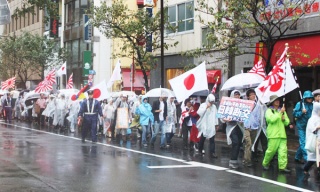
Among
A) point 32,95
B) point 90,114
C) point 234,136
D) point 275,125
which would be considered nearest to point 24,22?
point 32,95

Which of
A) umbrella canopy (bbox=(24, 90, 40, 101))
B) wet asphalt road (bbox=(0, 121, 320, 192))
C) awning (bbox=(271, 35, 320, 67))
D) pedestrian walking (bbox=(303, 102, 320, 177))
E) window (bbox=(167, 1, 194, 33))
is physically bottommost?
wet asphalt road (bbox=(0, 121, 320, 192))

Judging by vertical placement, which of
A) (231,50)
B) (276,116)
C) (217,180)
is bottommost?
(217,180)

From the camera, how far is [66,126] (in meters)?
25.8

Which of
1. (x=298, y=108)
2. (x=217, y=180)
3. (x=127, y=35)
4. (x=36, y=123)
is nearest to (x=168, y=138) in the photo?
(x=298, y=108)

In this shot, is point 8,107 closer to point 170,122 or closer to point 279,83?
point 170,122

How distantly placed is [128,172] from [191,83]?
5.02 meters

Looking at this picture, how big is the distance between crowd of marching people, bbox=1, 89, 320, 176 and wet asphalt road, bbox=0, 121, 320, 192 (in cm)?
49

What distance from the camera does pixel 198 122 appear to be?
47.9 feet

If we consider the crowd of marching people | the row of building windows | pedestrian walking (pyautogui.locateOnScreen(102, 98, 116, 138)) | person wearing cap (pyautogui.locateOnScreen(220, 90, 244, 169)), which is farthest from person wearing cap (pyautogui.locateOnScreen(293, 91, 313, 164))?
the row of building windows

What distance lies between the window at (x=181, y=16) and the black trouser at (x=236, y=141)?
15.6 m

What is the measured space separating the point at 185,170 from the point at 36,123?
62.6 feet

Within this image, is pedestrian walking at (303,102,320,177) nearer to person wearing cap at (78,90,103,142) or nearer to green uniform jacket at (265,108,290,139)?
green uniform jacket at (265,108,290,139)

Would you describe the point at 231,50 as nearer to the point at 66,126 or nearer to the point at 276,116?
the point at 276,116

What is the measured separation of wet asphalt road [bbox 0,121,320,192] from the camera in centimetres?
928
